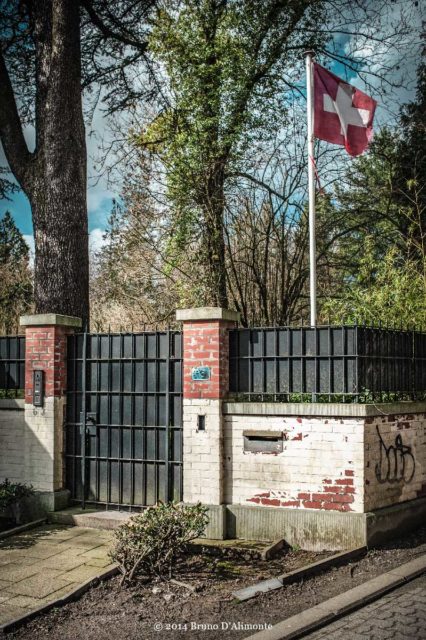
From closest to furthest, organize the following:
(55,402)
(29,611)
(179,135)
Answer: (29,611) < (55,402) < (179,135)

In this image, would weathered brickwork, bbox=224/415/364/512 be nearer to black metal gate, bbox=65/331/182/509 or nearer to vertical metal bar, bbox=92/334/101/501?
black metal gate, bbox=65/331/182/509

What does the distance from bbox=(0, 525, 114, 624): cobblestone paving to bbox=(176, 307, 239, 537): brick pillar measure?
138 cm

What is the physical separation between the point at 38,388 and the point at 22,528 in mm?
1949

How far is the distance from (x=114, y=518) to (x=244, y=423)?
2.24 m

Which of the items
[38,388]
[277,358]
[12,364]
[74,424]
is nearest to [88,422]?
[74,424]

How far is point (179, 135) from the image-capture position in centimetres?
1350

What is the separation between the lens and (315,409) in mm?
7516

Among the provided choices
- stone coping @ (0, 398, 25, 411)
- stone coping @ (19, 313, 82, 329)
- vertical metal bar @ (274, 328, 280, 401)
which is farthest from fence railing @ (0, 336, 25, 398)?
vertical metal bar @ (274, 328, 280, 401)

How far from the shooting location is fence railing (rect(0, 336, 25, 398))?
987 centimetres

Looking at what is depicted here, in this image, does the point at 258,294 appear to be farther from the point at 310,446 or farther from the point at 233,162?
the point at 310,446

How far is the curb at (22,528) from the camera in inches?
325

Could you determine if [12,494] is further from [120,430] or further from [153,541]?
[153,541]

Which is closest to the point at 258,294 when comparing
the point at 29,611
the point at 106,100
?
the point at 106,100

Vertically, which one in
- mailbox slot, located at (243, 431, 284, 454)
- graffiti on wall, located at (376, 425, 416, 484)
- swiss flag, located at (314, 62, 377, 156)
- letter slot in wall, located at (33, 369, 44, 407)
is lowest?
graffiti on wall, located at (376, 425, 416, 484)
